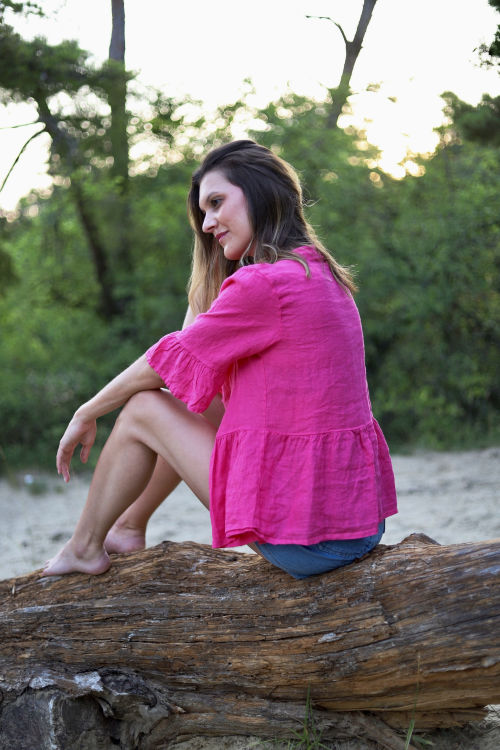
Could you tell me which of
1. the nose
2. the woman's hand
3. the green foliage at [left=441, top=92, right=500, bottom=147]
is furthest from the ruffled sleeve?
the green foliage at [left=441, top=92, right=500, bottom=147]

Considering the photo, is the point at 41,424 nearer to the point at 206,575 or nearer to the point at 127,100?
the point at 127,100

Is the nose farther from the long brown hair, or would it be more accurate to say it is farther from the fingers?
the fingers

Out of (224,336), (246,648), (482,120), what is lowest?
(246,648)

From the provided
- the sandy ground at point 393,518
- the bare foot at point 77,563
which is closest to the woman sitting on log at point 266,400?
the bare foot at point 77,563

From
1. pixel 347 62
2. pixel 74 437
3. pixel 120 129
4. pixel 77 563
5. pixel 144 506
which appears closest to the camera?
pixel 74 437

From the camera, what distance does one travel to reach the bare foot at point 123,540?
2656 mm

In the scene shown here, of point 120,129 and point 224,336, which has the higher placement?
point 120,129

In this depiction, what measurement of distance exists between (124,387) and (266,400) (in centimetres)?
47

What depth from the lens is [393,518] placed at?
4.96 meters

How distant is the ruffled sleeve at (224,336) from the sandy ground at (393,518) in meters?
2.58

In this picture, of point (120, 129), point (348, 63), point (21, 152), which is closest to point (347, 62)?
point (348, 63)

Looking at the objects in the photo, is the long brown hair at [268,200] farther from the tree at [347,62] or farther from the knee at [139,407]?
the tree at [347,62]

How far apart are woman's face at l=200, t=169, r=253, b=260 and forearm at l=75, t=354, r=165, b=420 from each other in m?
0.44

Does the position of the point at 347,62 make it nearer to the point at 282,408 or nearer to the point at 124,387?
the point at 124,387
